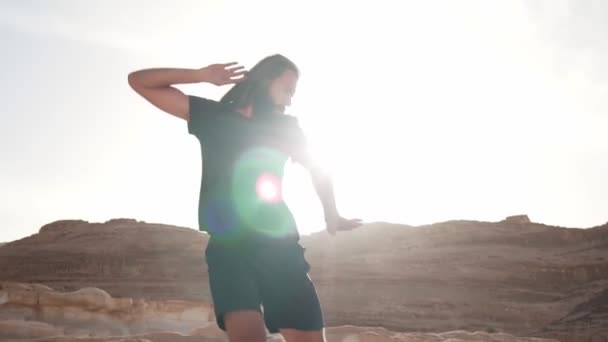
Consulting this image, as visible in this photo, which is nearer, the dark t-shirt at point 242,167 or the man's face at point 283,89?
the dark t-shirt at point 242,167

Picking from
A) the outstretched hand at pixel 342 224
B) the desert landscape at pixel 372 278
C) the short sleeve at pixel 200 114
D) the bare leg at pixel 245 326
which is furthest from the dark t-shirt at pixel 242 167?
the desert landscape at pixel 372 278

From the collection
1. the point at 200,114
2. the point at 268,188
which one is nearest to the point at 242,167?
the point at 268,188

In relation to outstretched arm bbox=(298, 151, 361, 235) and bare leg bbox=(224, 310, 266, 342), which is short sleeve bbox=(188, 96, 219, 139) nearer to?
outstretched arm bbox=(298, 151, 361, 235)

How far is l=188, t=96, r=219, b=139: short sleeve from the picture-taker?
243 cm

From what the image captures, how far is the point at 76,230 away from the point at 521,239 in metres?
36.3

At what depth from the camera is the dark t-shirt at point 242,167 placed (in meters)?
2.33

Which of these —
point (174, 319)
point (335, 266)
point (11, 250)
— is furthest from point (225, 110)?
point (11, 250)

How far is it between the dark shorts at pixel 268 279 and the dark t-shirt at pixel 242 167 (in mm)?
66

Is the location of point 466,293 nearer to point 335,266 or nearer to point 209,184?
point 335,266

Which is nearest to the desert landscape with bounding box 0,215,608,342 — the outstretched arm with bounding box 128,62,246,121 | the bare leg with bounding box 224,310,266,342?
the outstretched arm with bounding box 128,62,246,121

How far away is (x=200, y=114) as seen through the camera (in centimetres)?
245

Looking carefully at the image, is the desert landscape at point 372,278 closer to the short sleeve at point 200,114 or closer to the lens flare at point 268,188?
the short sleeve at point 200,114

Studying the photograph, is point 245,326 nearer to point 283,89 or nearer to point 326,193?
point 326,193

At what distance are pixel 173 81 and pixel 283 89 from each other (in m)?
0.43
